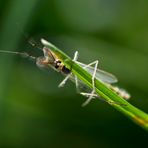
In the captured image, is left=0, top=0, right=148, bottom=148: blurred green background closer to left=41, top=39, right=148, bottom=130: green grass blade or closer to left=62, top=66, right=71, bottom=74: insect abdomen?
left=62, top=66, right=71, bottom=74: insect abdomen

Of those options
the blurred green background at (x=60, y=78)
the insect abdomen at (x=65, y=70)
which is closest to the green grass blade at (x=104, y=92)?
the insect abdomen at (x=65, y=70)

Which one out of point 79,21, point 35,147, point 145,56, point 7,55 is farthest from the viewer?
point 79,21

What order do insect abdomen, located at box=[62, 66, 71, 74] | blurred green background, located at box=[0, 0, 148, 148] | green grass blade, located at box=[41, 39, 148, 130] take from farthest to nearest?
blurred green background, located at box=[0, 0, 148, 148], insect abdomen, located at box=[62, 66, 71, 74], green grass blade, located at box=[41, 39, 148, 130]

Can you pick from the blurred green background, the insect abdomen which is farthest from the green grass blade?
the blurred green background

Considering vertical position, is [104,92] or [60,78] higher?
[104,92]

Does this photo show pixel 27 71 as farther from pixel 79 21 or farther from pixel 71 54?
pixel 79 21

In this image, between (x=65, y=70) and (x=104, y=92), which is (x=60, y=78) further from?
(x=104, y=92)

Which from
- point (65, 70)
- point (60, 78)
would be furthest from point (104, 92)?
point (60, 78)

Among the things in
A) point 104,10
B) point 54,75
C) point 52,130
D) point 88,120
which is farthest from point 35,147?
point 104,10
